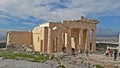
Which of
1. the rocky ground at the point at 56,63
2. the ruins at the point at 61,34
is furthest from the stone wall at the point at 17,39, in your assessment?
the rocky ground at the point at 56,63

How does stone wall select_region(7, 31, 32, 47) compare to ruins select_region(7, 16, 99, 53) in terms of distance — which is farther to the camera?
stone wall select_region(7, 31, 32, 47)

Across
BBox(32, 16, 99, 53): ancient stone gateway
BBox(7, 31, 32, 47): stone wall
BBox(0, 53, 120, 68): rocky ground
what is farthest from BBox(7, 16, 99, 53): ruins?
BBox(0, 53, 120, 68): rocky ground

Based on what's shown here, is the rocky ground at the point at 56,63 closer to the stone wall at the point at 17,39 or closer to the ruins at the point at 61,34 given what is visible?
the ruins at the point at 61,34

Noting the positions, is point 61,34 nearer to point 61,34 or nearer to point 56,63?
point 61,34

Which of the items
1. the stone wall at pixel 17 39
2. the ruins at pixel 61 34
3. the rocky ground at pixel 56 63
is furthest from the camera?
the stone wall at pixel 17 39

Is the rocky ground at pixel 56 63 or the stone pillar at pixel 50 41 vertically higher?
the stone pillar at pixel 50 41

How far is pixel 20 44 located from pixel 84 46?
1414 cm

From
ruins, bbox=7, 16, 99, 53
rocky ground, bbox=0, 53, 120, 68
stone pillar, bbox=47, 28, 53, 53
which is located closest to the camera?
rocky ground, bbox=0, 53, 120, 68

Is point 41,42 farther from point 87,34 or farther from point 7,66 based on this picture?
point 7,66

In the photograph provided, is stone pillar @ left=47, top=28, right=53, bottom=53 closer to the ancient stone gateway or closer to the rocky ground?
the ancient stone gateway

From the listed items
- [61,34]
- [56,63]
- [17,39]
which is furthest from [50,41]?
[56,63]

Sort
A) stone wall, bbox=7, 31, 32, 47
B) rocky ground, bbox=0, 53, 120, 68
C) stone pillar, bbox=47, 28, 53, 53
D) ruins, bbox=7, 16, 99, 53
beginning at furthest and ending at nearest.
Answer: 1. stone wall, bbox=7, 31, 32, 47
2. ruins, bbox=7, 16, 99, 53
3. stone pillar, bbox=47, 28, 53, 53
4. rocky ground, bbox=0, 53, 120, 68

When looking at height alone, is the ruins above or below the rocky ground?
above

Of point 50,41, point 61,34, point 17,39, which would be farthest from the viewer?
point 17,39
